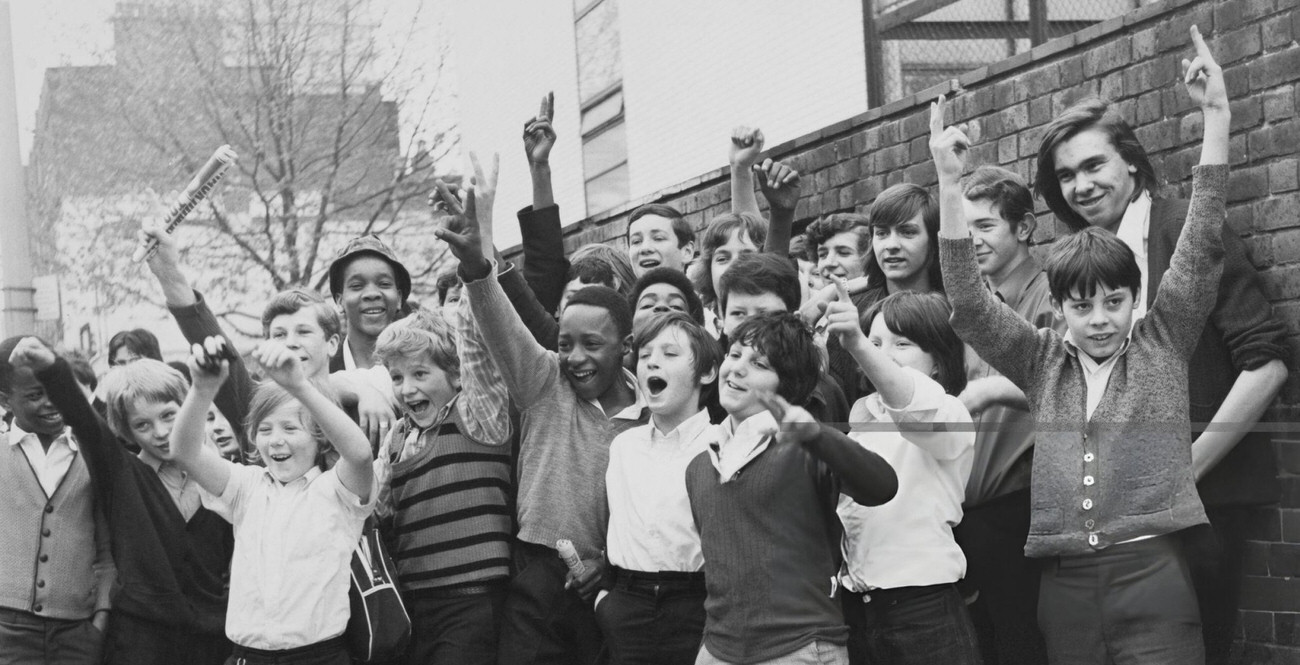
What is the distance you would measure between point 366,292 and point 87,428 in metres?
1.42

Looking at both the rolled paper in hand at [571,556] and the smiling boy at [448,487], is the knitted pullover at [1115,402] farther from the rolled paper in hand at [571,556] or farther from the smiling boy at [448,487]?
the smiling boy at [448,487]

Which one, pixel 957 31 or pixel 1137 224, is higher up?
pixel 957 31

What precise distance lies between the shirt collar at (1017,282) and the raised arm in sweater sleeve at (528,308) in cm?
137

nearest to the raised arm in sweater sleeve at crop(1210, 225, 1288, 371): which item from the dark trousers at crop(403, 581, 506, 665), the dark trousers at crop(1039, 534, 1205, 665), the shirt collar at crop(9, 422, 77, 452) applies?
the dark trousers at crop(1039, 534, 1205, 665)

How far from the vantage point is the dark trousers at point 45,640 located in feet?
14.6

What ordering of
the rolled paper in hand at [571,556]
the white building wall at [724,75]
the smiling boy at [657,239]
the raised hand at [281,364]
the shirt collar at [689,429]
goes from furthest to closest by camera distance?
the white building wall at [724,75], the smiling boy at [657,239], the rolled paper in hand at [571,556], the shirt collar at [689,429], the raised hand at [281,364]

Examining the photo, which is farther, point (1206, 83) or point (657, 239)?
point (657, 239)

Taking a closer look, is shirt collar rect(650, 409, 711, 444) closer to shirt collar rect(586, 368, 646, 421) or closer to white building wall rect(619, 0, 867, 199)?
shirt collar rect(586, 368, 646, 421)

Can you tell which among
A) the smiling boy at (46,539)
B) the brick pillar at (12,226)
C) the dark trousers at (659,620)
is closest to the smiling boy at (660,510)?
the dark trousers at (659,620)

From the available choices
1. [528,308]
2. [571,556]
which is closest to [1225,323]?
[571,556]

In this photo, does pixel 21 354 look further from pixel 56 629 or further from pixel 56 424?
pixel 56 629

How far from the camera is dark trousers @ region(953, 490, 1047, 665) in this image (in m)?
3.31

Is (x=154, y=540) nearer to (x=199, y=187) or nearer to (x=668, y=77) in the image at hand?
(x=199, y=187)

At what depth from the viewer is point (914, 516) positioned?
352 centimetres
